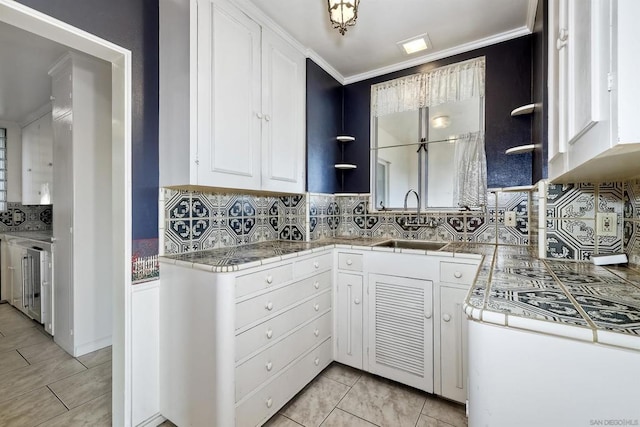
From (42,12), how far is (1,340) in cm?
302

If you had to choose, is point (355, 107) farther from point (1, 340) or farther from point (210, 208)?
point (1, 340)

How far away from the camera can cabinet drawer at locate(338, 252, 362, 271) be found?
2.05 metres

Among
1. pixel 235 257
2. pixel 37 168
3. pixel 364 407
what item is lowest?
pixel 364 407

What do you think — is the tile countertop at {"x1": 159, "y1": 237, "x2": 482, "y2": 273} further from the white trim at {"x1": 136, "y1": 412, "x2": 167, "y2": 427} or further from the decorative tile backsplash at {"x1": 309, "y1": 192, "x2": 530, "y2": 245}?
the white trim at {"x1": 136, "y1": 412, "x2": 167, "y2": 427}

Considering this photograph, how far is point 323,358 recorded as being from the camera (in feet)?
6.71

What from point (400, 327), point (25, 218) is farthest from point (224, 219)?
point (25, 218)

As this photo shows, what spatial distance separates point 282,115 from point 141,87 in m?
0.89

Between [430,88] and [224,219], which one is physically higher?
[430,88]

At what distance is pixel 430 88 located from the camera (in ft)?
7.80

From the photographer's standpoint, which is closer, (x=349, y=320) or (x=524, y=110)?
(x=524, y=110)

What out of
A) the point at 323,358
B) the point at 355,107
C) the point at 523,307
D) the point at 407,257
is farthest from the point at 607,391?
the point at 355,107

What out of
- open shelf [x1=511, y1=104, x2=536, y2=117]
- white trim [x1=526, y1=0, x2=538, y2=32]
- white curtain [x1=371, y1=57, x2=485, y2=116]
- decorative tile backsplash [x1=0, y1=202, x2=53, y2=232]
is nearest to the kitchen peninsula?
open shelf [x1=511, y1=104, x2=536, y2=117]

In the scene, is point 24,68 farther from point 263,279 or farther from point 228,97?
point 263,279

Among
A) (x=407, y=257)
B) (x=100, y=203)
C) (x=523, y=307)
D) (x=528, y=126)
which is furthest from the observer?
(x=100, y=203)
